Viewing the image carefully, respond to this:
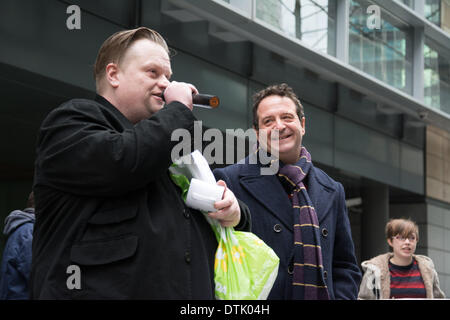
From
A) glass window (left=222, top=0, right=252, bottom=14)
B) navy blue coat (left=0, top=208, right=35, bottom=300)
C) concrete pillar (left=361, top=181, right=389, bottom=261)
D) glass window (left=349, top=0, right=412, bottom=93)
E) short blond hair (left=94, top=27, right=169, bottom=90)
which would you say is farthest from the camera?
concrete pillar (left=361, top=181, right=389, bottom=261)

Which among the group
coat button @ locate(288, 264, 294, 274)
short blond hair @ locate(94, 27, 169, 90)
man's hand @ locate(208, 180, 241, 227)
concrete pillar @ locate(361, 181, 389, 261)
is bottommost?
coat button @ locate(288, 264, 294, 274)

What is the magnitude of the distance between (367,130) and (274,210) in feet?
42.3

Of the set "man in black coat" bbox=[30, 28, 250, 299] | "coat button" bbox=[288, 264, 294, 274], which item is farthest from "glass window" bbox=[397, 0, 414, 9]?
"man in black coat" bbox=[30, 28, 250, 299]

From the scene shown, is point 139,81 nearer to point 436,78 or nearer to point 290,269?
point 290,269

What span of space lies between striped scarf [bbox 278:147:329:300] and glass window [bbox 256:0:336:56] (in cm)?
761

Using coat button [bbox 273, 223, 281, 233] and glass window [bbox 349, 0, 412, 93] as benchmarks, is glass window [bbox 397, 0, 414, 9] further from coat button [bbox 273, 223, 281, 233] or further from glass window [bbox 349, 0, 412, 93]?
coat button [bbox 273, 223, 281, 233]

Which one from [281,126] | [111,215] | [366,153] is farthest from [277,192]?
[366,153]

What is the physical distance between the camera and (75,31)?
9.02 meters

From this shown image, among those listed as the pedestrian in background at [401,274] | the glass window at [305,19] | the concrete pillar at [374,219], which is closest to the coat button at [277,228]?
the pedestrian in background at [401,274]

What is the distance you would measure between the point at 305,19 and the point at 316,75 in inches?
76.2

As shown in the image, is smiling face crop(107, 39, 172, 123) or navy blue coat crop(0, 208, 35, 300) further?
navy blue coat crop(0, 208, 35, 300)

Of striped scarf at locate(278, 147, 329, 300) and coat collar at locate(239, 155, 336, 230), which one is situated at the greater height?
coat collar at locate(239, 155, 336, 230)

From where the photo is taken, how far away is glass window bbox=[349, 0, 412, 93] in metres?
14.2

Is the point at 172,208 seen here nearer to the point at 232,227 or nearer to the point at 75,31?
the point at 232,227
